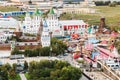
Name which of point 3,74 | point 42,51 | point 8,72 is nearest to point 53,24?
point 42,51

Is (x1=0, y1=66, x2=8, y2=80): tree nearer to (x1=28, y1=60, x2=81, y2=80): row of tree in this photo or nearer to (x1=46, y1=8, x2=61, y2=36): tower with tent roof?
(x1=28, y1=60, x2=81, y2=80): row of tree

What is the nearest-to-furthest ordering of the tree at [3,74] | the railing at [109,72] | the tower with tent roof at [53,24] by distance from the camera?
the tree at [3,74]
the railing at [109,72]
the tower with tent roof at [53,24]

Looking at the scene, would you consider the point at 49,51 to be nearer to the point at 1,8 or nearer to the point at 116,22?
the point at 116,22

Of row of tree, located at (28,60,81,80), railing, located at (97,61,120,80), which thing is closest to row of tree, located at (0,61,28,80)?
row of tree, located at (28,60,81,80)

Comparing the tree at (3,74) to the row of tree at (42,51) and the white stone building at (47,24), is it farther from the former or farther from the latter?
the white stone building at (47,24)

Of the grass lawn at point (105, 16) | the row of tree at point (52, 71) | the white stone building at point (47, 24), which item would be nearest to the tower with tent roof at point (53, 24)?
the white stone building at point (47, 24)

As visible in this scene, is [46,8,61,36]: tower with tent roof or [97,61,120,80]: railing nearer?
[97,61,120,80]: railing

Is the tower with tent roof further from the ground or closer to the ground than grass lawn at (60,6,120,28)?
further from the ground

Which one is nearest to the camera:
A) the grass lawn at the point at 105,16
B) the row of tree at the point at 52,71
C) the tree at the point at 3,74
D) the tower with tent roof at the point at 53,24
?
the tree at the point at 3,74
